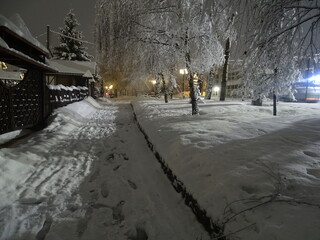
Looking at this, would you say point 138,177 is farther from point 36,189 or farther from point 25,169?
point 25,169

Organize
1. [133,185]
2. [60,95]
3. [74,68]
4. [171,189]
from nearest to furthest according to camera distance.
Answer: [171,189], [133,185], [60,95], [74,68]

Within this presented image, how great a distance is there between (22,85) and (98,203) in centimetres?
707

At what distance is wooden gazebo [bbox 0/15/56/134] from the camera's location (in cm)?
770

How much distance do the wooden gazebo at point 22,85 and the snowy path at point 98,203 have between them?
2.58 metres

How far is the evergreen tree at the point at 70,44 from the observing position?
123ft

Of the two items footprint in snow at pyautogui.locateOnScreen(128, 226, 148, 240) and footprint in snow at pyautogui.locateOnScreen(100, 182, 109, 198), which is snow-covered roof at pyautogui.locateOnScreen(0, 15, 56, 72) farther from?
footprint in snow at pyautogui.locateOnScreen(128, 226, 148, 240)

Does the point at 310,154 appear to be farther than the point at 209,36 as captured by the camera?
No

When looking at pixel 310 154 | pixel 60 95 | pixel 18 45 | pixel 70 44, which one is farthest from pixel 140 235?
pixel 70 44

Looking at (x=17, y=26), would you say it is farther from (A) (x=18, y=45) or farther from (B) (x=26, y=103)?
(B) (x=26, y=103)

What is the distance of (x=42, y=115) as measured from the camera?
11297 millimetres

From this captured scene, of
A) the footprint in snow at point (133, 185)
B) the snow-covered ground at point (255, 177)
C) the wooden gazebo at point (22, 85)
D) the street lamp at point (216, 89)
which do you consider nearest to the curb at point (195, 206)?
the snow-covered ground at point (255, 177)

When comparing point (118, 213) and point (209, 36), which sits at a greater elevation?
point (209, 36)

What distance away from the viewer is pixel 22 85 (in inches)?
372

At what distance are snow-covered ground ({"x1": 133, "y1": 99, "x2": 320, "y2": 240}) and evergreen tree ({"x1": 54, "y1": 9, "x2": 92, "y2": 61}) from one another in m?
36.0
